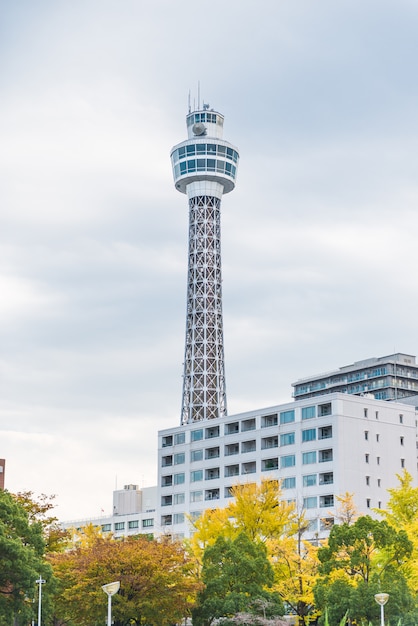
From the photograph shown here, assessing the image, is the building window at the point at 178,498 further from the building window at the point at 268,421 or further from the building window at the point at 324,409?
the building window at the point at 324,409

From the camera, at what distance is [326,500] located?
11012cm

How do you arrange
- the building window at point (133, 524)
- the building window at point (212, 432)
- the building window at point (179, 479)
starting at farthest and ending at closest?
the building window at point (133, 524) → the building window at point (179, 479) → the building window at point (212, 432)

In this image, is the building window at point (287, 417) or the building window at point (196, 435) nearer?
the building window at point (287, 417)

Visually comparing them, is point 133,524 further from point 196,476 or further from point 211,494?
point 211,494

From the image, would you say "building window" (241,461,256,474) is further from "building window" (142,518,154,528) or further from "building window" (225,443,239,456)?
"building window" (142,518,154,528)

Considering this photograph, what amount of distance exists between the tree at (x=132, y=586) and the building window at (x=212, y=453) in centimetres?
5802

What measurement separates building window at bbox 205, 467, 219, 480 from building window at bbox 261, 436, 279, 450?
846cm

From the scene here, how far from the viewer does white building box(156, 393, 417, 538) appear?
110000 mm

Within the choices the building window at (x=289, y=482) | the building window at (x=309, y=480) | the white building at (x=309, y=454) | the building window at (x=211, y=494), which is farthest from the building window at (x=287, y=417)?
the building window at (x=211, y=494)

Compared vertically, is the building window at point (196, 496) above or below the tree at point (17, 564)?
above

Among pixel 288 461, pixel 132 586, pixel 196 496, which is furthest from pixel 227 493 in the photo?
pixel 132 586

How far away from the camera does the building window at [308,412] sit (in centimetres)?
11362

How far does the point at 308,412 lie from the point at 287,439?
444 cm

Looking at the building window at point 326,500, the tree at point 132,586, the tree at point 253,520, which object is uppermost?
the building window at point 326,500
